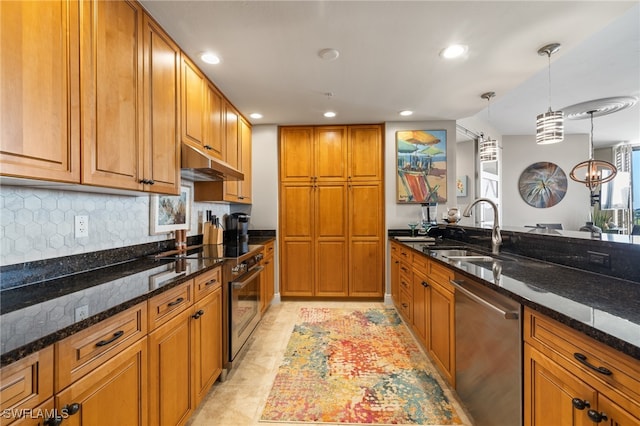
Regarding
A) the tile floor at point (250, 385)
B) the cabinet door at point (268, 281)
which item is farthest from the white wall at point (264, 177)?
the tile floor at point (250, 385)

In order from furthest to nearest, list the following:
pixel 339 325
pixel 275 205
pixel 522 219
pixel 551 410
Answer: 1. pixel 522 219
2. pixel 275 205
3. pixel 339 325
4. pixel 551 410

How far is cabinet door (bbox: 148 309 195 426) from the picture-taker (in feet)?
3.92

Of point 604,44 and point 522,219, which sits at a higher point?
point 604,44

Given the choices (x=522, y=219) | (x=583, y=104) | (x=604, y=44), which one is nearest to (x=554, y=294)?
(x=604, y=44)

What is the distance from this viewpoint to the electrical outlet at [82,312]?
2.75ft

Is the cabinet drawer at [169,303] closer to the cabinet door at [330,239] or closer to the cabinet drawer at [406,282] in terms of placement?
the cabinet drawer at [406,282]

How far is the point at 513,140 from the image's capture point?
5824mm

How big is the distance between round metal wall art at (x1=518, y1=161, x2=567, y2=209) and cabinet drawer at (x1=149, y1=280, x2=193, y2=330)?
670 centimetres

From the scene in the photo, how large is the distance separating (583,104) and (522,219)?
2.60 metres

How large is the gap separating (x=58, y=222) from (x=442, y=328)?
2.40m

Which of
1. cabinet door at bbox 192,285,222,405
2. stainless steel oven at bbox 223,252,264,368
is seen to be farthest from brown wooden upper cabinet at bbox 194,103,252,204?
cabinet door at bbox 192,285,222,405

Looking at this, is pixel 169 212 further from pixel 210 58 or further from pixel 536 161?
pixel 536 161

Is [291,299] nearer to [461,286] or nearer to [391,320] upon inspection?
[391,320]

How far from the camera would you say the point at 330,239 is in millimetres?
3775
